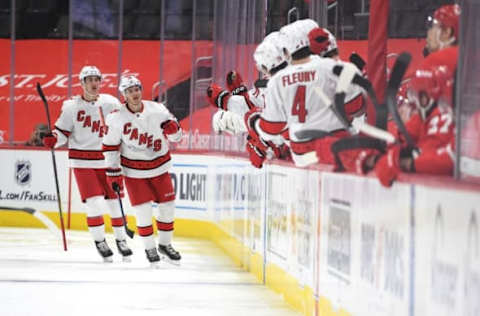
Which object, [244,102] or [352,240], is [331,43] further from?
[352,240]

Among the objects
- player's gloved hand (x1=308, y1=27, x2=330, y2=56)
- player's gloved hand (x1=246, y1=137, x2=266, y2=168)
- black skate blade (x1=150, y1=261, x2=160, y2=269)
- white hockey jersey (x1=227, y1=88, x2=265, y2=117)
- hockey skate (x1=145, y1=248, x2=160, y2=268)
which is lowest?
black skate blade (x1=150, y1=261, x2=160, y2=269)

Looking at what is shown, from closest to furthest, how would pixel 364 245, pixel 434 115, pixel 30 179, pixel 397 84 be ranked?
pixel 434 115
pixel 397 84
pixel 364 245
pixel 30 179

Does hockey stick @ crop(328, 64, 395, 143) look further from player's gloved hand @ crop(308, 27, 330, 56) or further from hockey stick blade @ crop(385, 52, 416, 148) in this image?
player's gloved hand @ crop(308, 27, 330, 56)

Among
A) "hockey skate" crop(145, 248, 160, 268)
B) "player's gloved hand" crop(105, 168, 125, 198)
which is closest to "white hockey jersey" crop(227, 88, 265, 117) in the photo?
"player's gloved hand" crop(105, 168, 125, 198)

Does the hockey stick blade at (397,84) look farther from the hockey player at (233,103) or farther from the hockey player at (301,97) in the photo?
the hockey player at (233,103)

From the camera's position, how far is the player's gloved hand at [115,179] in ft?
22.4

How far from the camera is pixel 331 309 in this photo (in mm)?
3914

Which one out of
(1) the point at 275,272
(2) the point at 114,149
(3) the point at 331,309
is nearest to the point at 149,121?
(2) the point at 114,149

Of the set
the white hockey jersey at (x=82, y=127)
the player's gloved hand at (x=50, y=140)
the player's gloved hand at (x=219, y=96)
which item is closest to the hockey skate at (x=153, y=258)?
the white hockey jersey at (x=82, y=127)

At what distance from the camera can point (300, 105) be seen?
451 cm

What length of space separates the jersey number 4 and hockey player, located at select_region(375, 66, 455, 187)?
4.45ft

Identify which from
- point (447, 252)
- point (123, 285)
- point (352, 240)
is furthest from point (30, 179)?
point (447, 252)

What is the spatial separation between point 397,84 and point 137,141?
3855 millimetres

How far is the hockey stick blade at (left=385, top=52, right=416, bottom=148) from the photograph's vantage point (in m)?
3.07
